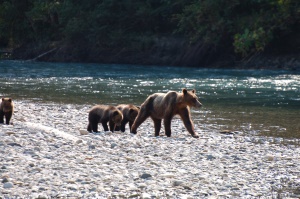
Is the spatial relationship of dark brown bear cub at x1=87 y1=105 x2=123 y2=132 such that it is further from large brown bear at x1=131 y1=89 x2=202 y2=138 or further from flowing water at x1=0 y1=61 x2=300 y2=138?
flowing water at x1=0 y1=61 x2=300 y2=138

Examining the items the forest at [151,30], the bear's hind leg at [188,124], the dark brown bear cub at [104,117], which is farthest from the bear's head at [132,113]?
the forest at [151,30]

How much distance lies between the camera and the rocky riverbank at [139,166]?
6805 mm

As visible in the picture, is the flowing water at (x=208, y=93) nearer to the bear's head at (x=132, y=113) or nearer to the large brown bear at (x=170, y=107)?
the bear's head at (x=132, y=113)

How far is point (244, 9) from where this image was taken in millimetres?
42125

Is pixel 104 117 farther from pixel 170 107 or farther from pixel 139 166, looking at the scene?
pixel 139 166

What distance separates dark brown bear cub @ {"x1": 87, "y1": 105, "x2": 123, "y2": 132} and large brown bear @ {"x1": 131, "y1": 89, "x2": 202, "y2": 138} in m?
0.44

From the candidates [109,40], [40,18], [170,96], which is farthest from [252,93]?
[40,18]

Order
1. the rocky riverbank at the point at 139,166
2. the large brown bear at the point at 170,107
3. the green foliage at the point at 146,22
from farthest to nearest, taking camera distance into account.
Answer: the green foliage at the point at 146,22 < the large brown bear at the point at 170,107 < the rocky riverbank at the point at 139,166

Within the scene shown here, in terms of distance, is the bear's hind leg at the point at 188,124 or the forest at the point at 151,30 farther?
the forest at the point at 151,30

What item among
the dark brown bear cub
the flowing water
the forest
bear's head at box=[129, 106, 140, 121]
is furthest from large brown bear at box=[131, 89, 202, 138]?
the forest

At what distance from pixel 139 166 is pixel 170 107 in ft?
11.8

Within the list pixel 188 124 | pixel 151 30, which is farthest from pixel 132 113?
pixel 151 30

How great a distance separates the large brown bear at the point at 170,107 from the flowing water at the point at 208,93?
197 cm

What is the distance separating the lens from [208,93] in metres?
22.1
